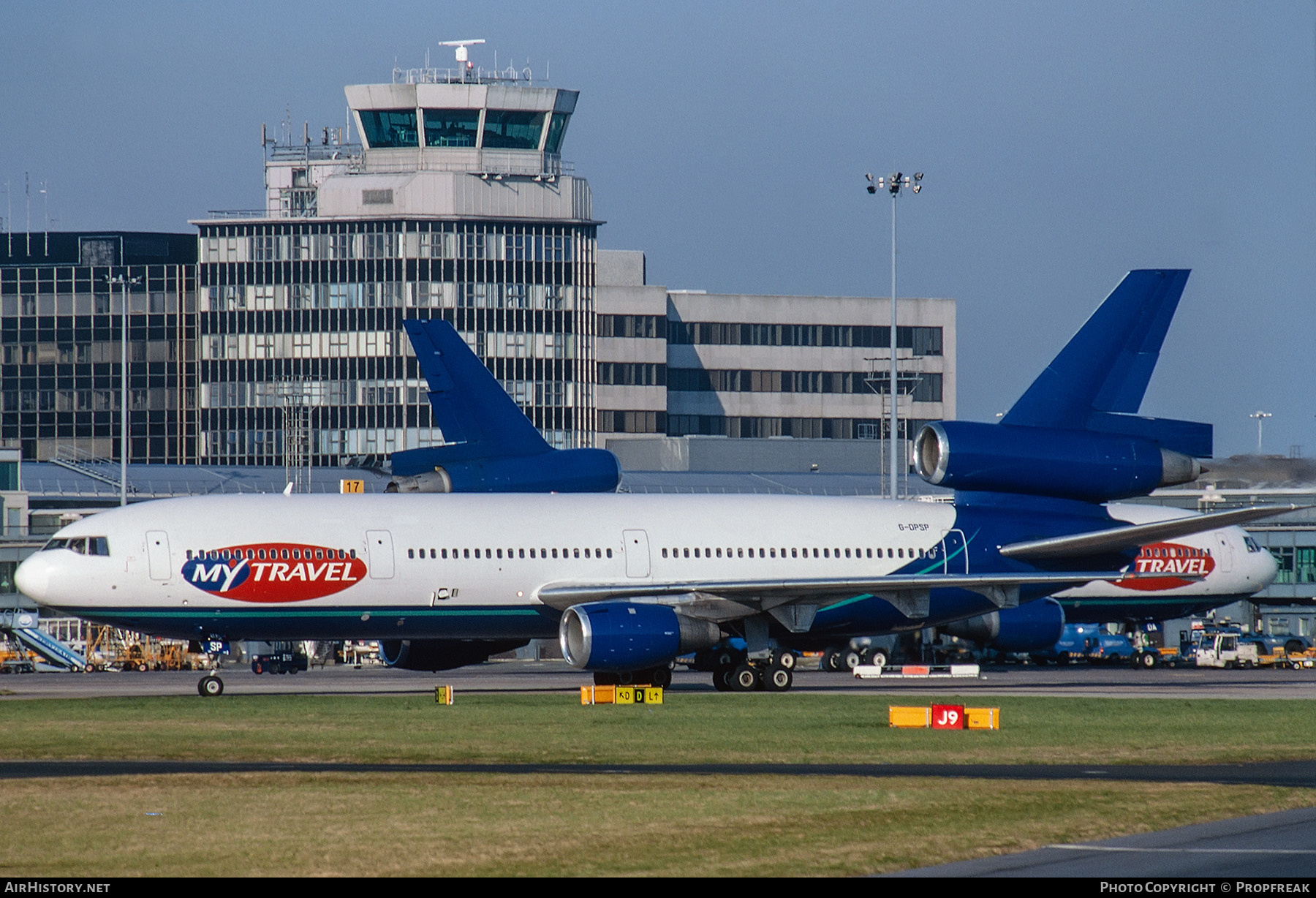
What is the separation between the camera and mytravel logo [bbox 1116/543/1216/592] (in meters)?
62.0

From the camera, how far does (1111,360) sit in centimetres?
5238

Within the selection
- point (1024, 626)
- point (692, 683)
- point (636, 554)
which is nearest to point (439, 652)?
point (636, 554)

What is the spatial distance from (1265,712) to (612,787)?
68.1 ft

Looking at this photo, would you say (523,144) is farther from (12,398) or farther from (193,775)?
(193,775)

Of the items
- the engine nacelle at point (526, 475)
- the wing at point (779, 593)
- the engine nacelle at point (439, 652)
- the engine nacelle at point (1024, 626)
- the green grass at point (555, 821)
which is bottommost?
the engine nacelle at point (439, 652)

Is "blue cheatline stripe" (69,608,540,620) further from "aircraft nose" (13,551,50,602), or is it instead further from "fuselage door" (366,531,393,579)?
"aircraft nose" (13,551,50,602)

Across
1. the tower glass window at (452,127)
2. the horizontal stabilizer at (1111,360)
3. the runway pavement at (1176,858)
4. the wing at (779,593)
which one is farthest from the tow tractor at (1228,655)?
the tower glass window at (452,127)

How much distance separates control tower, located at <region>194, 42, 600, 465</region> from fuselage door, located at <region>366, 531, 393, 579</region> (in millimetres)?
107555

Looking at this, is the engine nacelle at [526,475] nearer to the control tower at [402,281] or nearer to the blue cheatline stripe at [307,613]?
the blue cheatline stripe at [307,613]

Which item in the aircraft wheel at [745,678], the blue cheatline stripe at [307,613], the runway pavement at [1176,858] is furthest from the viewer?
the aircraft wheel at [745,678]

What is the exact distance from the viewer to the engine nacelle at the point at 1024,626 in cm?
5300

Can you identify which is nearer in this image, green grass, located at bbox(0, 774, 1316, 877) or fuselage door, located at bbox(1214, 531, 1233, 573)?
green grass, located at bbox(0, 774, 1316, 877)

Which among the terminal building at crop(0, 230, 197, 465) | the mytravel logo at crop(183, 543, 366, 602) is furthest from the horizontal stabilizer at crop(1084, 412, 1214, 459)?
the terminal building at crop(0, 230, 197, 465)

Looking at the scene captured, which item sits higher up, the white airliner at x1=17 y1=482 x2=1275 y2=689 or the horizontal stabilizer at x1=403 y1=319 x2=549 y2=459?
the horizontal stabilizer at x1=403 y1=319 x2=549 y2=459
